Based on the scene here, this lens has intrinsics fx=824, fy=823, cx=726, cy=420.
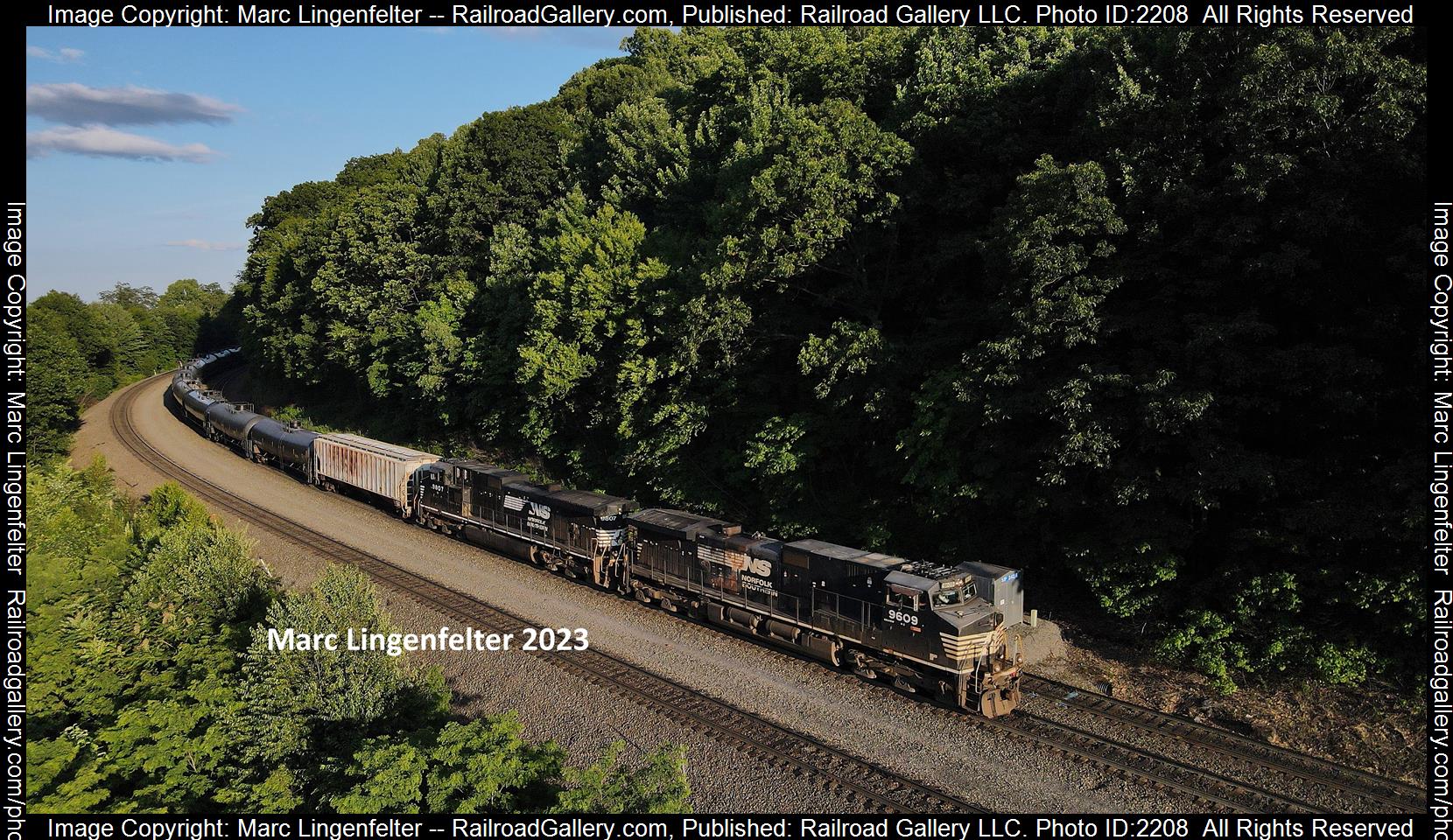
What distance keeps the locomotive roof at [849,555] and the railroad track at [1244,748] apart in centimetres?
425

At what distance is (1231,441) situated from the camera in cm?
1839

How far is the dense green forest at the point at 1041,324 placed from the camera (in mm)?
17266

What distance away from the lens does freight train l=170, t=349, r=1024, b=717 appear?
1783 cm

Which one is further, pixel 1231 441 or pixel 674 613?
pixel 674 613

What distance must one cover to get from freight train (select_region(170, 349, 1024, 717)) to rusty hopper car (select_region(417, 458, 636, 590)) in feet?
0.17

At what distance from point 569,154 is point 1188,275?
38.9 metres

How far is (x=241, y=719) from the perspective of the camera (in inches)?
558

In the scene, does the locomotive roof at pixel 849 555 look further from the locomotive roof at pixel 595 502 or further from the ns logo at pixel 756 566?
the locomotive roof at pixel 595 502

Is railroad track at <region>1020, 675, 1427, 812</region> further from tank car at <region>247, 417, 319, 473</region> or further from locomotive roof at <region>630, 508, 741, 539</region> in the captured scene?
tank car at <region>247, 417, 319, 473</region>

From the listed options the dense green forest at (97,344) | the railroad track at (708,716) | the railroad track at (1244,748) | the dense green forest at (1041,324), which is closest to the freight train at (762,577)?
the railroad track at (1244,748)

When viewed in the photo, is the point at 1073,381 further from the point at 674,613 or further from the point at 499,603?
the point at 499,603
